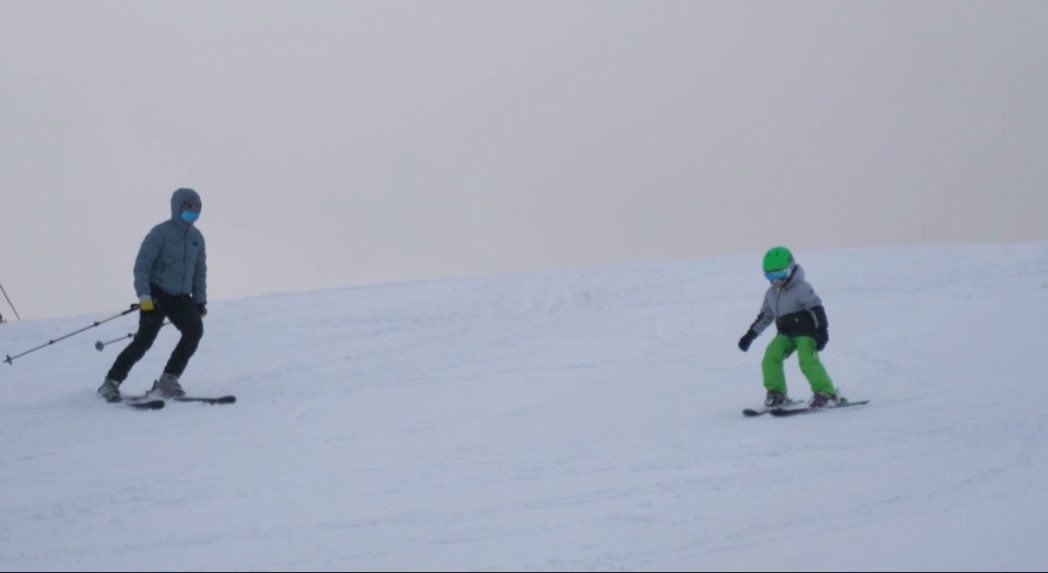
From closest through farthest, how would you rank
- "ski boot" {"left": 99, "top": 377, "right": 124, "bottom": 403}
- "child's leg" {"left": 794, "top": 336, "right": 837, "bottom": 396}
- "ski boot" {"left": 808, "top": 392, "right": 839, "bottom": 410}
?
1. "ski boot" {"left": 808, "top": 392, "right": 839, "bottom": 410}
2. "child's leg" {"left": 794, "top": 336, "right": 837, "bottom": 396}
3. "ski boot" {"left": 99, "top": 377, "right": 124, "bottom": 403}

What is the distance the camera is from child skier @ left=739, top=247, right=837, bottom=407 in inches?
298

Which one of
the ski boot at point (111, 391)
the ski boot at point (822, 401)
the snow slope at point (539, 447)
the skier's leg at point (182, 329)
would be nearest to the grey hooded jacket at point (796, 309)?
the ski boot at point (822, 401)

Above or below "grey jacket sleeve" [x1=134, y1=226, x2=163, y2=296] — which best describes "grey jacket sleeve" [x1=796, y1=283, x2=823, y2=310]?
above

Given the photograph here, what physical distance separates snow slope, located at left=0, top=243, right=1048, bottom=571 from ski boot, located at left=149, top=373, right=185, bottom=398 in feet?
1.19

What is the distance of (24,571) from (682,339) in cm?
793

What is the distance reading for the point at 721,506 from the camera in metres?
4.84

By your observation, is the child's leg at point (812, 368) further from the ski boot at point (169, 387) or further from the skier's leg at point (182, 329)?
the ski boot at point (169, 387)

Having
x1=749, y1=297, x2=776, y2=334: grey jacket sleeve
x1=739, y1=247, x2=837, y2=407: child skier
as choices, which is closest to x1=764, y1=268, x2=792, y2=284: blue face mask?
x1=739, y1=247, x2=837, y2=407: child skier

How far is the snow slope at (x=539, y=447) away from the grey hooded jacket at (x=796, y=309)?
27.3 inches

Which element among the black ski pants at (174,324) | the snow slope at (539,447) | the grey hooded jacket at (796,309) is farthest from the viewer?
the black ski pants at (174,324)

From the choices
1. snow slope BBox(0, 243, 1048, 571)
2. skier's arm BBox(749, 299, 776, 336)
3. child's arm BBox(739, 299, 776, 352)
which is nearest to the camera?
snow slope BBox(0, 243, 1048, 571)

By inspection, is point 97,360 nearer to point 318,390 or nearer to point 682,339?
point 318,390

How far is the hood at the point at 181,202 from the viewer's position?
8.21 meters

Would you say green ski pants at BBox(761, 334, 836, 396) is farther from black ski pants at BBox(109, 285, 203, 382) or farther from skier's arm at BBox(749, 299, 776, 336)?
black ski pants at BBox(109, 285, 203, 382)
